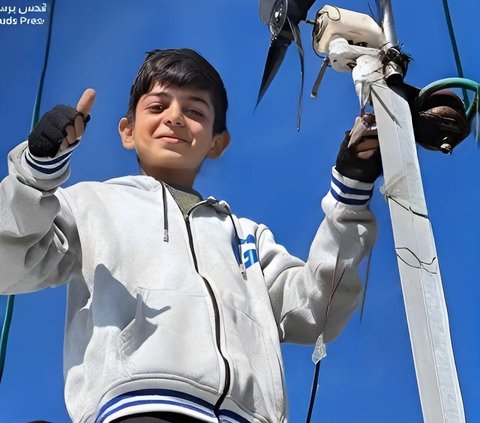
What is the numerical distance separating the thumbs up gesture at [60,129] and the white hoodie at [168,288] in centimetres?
8

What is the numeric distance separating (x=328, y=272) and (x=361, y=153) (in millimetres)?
385

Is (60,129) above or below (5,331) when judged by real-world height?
above

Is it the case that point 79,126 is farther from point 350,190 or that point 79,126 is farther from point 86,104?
point 350,190

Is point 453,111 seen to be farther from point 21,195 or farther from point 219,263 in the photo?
point 21,195

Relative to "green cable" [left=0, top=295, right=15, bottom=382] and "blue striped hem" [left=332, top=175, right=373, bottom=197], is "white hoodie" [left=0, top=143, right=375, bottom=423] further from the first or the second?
"green cable" [left=0, top=295, right=15, bottom=382]

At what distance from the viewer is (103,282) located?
8.23 ft

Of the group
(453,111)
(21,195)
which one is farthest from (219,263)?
(453,111)

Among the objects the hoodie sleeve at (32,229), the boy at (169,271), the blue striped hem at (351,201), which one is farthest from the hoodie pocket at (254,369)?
the hoodie sleeve at (32,229)

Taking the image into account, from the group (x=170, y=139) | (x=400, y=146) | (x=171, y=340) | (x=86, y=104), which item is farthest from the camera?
(x=170, y=139)

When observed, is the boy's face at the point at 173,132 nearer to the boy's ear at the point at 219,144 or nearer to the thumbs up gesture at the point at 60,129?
the boy's ear at the point at 219,144

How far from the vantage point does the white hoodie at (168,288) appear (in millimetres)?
2299

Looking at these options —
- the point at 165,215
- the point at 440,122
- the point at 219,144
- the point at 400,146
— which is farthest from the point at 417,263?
the point at 219,144

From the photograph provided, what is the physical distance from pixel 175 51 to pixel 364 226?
3.53 ft

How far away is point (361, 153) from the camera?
99.0 inches
